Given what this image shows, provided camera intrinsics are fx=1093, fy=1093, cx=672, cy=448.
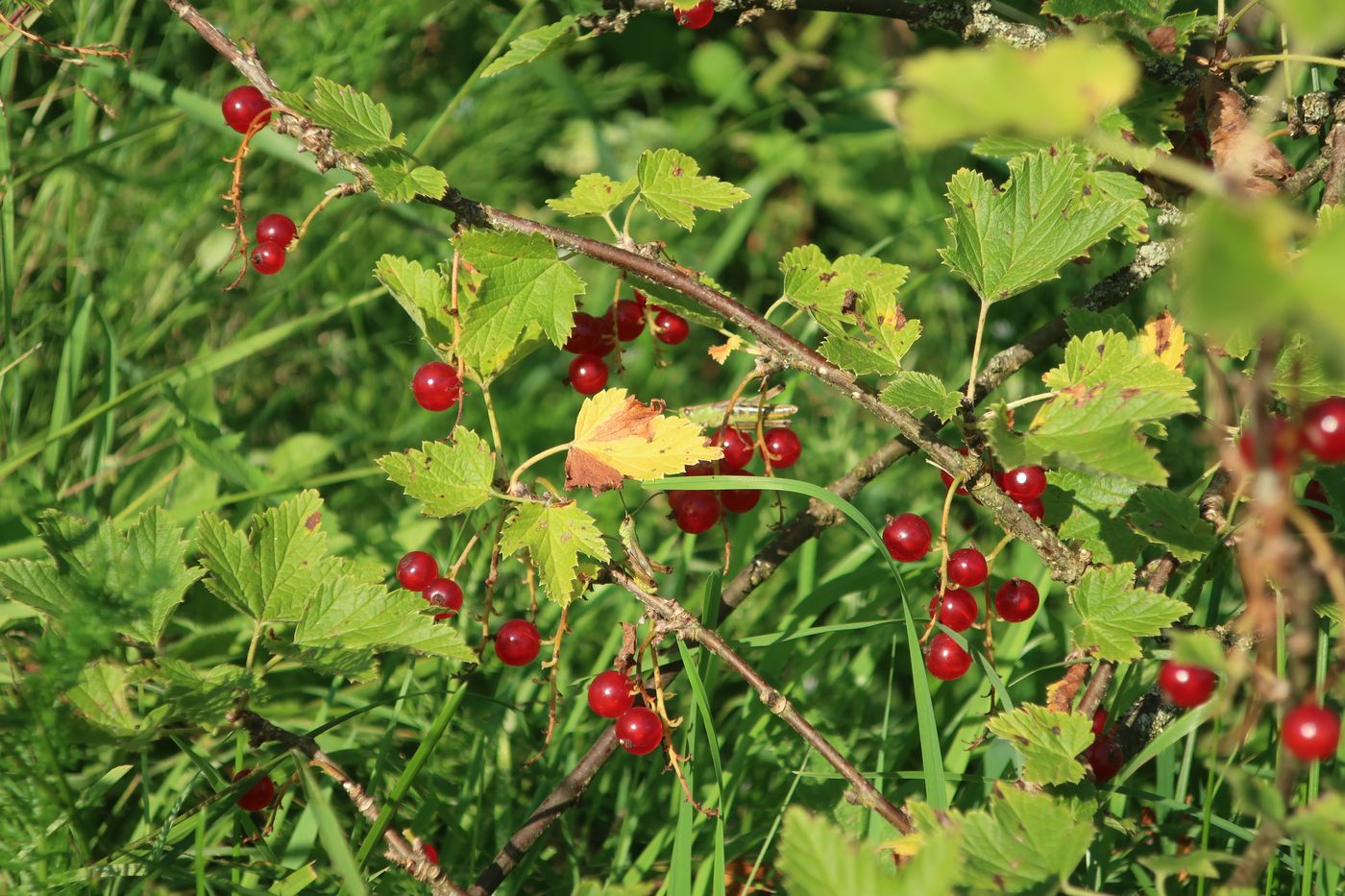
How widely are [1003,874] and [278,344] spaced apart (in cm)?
235


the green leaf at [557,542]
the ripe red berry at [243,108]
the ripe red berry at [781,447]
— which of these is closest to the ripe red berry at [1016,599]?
the ripe red berry at [781,447]

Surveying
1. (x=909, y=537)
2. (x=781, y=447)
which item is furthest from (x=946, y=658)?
(x=781, y=447)

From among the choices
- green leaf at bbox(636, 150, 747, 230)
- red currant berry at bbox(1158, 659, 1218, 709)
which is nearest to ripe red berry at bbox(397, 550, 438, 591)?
green leaf at bbox(636, 150, 747, 230)

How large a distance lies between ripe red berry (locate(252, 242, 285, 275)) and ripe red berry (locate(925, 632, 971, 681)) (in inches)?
44.6

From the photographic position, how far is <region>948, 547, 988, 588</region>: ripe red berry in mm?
1572

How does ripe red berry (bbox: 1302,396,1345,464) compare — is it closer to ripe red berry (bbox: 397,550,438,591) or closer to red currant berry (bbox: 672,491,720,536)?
red currant berry (bbox: 672,491,720,536)

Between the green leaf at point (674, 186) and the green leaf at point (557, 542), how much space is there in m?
0.48

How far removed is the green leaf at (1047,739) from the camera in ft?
4.50

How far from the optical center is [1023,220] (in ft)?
5.22

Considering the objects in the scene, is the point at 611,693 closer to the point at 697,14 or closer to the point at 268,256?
the point at 268,256

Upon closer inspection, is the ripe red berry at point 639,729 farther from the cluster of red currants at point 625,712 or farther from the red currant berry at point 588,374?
the red currant berry at point 588,374

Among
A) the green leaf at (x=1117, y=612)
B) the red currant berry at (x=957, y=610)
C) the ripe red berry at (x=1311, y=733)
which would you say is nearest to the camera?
the ripe red berry at (x=1311, y=733)

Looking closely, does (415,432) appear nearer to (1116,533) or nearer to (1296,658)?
(1116,533)

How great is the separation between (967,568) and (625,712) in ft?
1.74
